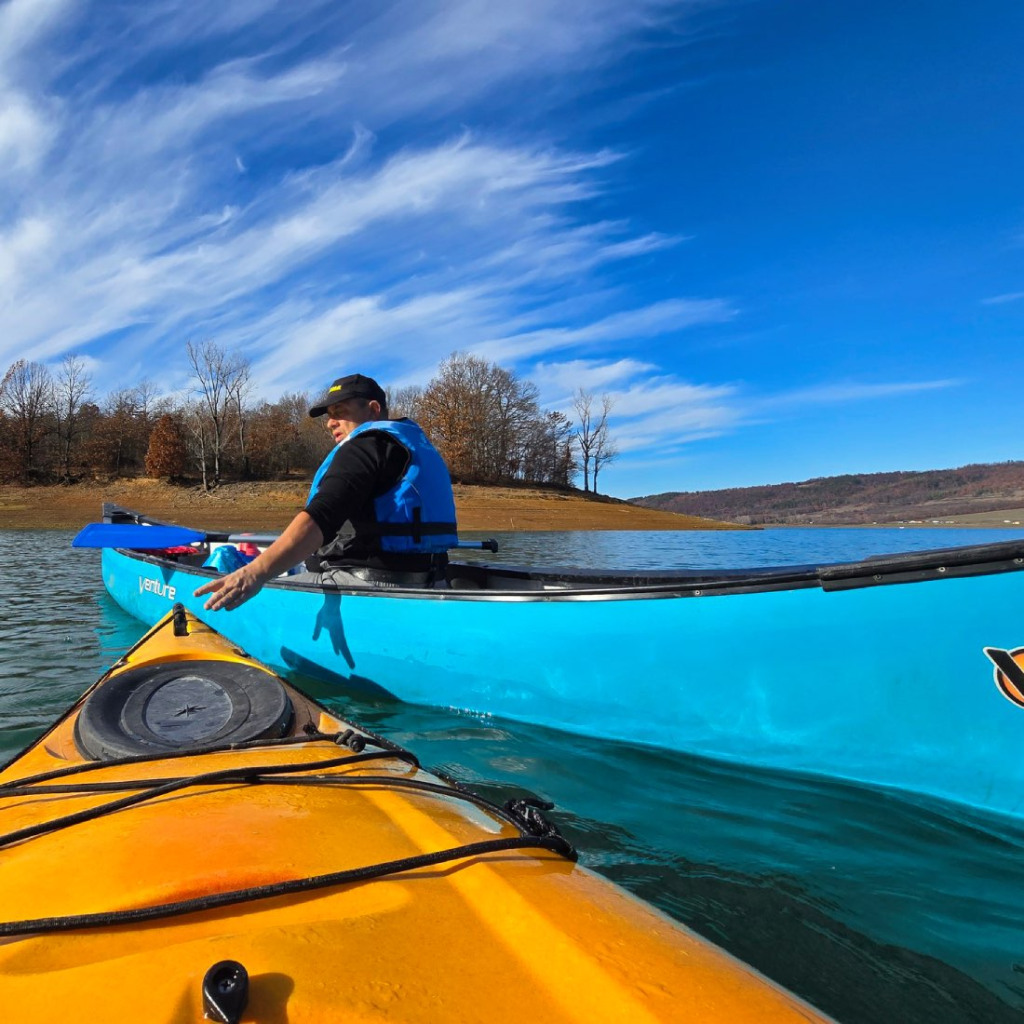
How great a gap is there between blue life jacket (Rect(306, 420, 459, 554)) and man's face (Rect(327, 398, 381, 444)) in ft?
0.76

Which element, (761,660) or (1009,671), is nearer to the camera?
(1009,671)

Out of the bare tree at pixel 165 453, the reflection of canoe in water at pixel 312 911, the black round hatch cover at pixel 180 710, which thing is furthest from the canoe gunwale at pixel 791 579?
the bare tree at pixel 165 453

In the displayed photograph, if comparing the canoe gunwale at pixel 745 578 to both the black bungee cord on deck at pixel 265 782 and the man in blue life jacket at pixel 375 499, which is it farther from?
the black bungee cord on deck at pixel 265 782

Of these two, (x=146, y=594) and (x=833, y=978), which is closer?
(x=833, y=978)

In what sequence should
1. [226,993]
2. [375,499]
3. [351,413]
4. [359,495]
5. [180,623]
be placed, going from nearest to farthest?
[226,993] < [180,623] < [359,495] < [375,499] < [351,413]

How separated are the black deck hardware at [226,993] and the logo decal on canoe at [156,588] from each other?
5.62 meters

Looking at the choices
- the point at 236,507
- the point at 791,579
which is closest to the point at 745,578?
the point at 791,579

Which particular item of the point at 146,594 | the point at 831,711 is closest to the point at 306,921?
the point at 831,711

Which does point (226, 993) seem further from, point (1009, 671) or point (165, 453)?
point (165, 453)

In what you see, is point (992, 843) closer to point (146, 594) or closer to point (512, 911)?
point (512, 911)

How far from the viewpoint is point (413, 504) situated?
429 cm

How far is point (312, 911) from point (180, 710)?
1.45 m

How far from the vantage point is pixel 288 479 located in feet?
135

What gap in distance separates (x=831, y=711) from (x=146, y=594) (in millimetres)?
6135
